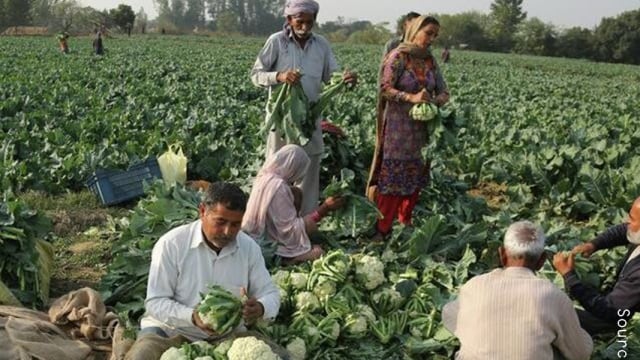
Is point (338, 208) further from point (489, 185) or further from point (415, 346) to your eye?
point (489, 185)

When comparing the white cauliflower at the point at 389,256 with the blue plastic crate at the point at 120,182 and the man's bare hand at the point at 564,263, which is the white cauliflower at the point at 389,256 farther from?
the blue plastic crate at the point at 120,182

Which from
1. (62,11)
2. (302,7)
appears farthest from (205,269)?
(62,11)

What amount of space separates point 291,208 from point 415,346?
124 centimetres

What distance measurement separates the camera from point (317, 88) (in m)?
5.67

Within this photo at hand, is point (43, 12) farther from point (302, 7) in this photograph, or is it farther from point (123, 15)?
point (302, 7)

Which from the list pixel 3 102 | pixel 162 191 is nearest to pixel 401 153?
pixel 162 191

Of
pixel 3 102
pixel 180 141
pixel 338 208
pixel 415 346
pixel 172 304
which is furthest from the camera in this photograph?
pixel 3 102

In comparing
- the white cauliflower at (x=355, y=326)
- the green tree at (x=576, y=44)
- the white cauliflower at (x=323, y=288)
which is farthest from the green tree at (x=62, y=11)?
the white cauliflower at (x=355, y=326)

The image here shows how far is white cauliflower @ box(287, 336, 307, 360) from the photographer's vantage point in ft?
11.7

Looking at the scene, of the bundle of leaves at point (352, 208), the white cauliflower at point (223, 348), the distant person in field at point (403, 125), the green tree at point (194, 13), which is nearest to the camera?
the white cauliflower at point (223, 348)

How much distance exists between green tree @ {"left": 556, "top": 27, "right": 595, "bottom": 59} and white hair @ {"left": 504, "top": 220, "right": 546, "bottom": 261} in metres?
62.5

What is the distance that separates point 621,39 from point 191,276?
60.8 m

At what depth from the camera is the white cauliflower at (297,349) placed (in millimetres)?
3570

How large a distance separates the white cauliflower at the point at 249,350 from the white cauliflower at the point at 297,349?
541mm
